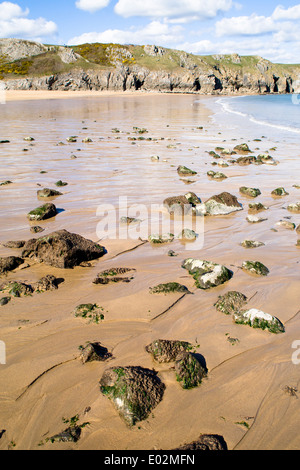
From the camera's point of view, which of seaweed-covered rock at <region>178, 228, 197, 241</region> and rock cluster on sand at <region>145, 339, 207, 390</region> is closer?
rock cluster on sand at <region>145, 339, 207, 390</region>

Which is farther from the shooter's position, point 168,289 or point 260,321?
point 168,289

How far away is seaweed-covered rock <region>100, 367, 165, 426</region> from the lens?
8.47ft

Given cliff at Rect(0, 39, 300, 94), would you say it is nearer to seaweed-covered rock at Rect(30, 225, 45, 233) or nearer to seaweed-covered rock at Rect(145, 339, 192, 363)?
seaweed-covered rock at Rect(30, 225, 45, 233)

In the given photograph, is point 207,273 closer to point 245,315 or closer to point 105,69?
point 245,315

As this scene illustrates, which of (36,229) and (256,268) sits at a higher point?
(36,229)

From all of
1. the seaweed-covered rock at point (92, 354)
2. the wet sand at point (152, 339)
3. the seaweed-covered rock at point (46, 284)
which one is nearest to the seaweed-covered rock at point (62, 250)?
the wet sand at point (152, 339)

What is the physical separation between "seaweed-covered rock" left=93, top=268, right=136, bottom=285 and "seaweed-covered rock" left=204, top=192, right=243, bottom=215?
3060 mm

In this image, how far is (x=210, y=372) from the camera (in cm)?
306

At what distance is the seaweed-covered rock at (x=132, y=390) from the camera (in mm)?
2582

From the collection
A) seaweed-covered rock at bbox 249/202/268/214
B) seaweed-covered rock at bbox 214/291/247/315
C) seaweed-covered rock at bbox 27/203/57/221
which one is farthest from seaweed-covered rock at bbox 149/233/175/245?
seaweed-covered rock at bbox 249/202/268/214

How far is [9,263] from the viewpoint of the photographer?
463 centimetres

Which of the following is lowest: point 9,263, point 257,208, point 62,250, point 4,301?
point 4,301

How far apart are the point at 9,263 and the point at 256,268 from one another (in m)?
3.66

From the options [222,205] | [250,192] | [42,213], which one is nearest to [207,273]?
[222,205]
